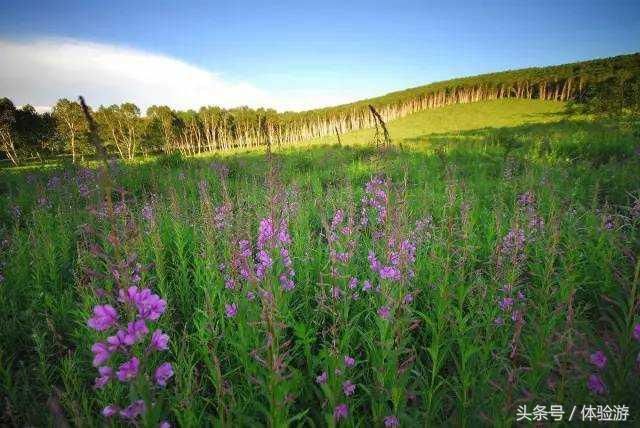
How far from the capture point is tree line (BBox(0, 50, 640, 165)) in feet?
137

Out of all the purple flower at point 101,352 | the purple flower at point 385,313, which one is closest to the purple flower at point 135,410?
the purple flower at point 101,352

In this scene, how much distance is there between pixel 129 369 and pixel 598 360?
228cm

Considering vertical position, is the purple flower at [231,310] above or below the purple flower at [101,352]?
below

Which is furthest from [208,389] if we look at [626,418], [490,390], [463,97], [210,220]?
[463,97]

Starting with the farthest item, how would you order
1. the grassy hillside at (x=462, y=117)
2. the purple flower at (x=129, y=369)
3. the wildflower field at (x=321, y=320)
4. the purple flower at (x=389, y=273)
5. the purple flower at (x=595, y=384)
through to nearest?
the grassy hillside at (x=462, y=117), the purple flower at (x=389, y=273), the purple flower at (x=595, y=384), the wildflower field at (x=321, y=320), the purple flower at (x=129, y=369)

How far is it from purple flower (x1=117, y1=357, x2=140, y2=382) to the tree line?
89.1ft

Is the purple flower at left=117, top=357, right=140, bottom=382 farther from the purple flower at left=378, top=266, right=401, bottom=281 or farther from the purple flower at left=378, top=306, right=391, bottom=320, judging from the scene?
the purple flower at left=378, top=266, right=401, bottom=281

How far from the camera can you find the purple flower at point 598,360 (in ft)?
5.66

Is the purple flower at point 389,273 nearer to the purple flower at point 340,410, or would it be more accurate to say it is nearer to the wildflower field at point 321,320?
the wildflower field at point 321,320

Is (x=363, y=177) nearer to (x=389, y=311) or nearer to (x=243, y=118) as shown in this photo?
(x=389, y=311)

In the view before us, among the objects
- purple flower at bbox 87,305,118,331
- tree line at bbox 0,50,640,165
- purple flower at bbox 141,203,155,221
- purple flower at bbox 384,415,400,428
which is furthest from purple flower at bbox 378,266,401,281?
tree line at bbox 0,50,640,165

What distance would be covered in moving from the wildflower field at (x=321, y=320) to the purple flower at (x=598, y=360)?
11mm

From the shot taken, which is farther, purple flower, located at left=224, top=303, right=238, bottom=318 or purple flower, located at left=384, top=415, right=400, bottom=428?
purple flower, located at left=224, top=303, right=238, bottom=318

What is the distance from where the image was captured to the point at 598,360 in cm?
176
